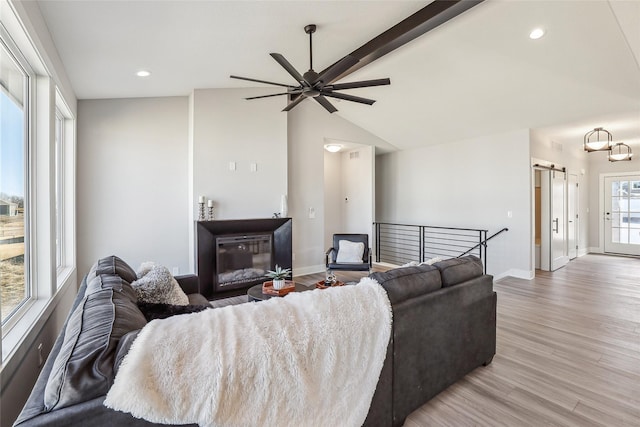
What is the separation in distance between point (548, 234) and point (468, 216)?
4.94 ft

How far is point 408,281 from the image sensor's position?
1.91 m

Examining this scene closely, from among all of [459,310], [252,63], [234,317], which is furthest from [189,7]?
[459,310]

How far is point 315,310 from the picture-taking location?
1492mm

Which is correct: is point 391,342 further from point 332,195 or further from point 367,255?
point 332,195

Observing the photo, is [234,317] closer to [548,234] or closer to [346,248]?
[346,248]

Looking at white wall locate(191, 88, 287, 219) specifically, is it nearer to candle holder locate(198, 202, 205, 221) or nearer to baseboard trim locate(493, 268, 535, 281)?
candle holder locate(198, 202, 205, 221)

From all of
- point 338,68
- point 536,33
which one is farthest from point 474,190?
point 338,68

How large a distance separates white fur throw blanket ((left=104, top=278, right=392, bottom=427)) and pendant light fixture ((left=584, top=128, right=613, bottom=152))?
5676 mm

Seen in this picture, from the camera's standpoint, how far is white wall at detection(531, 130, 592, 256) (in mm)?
5476

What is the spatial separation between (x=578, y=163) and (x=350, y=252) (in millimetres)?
6248

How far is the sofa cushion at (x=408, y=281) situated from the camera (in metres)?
1.82

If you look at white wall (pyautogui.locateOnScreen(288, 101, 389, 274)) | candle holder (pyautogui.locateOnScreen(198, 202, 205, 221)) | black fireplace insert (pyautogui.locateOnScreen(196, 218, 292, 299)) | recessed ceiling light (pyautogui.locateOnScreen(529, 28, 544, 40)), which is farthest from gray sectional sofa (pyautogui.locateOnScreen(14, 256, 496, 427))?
white wall (pyautogui.locateOnScreen(288, 101, 389, 274))

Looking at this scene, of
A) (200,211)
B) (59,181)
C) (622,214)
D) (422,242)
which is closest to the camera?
(59,181)

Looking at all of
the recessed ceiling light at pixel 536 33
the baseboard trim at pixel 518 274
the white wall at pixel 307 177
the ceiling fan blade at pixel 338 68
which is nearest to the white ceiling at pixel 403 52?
the recessed ceiling light at pixel 536 33
